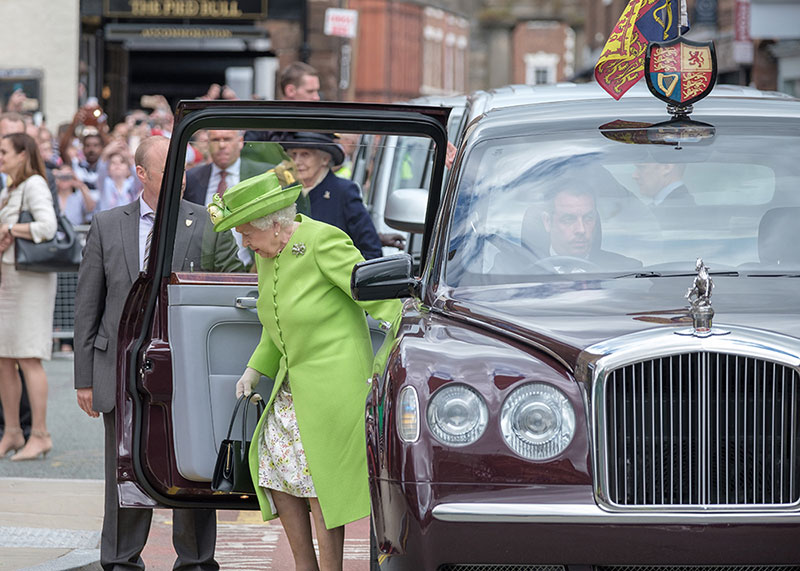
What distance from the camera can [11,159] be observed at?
10.5m

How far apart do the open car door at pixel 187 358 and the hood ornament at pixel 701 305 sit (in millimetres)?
1523

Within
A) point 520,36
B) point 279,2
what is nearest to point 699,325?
point 279,2

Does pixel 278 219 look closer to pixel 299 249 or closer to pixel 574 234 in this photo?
pixel 299 249

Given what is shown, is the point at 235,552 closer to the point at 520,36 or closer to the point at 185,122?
the point at 185,122

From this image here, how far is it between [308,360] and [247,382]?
0.28 m

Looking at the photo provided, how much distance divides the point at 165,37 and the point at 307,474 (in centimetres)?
2331

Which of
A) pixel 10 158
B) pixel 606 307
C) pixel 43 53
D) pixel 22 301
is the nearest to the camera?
pixel 606 307

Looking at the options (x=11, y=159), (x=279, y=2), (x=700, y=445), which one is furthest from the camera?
(x=279, y=2)

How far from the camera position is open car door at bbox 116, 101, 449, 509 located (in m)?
5.98

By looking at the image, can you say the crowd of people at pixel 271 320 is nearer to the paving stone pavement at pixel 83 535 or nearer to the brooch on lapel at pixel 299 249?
the brooch on lapel at pixel 299 249

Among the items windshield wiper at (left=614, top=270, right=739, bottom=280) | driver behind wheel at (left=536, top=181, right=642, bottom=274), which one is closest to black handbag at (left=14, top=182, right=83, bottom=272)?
driver behind wheel at (left=536, top=181, right=642, bottom=274)

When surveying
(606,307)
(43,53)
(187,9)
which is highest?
(187,9)

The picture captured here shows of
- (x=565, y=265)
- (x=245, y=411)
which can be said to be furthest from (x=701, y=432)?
(x=245, y=411)

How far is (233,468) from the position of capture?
590cm
